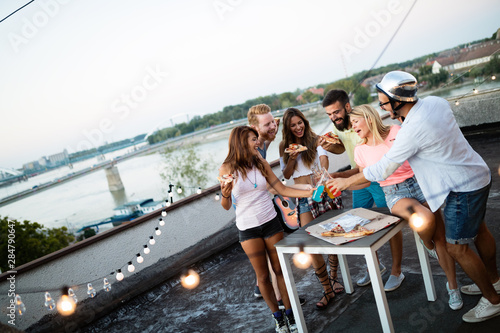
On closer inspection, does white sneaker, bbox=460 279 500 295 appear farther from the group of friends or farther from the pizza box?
the pizza box

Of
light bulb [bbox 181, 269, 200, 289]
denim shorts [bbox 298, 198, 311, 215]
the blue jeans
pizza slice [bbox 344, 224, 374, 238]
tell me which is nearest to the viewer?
pizza slice [bbox 344, 224, 374, 238]

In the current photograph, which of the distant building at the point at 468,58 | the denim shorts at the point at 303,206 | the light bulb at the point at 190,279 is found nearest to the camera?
the denim shorts at the point at 303,206

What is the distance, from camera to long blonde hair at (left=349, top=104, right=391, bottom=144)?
2213mm

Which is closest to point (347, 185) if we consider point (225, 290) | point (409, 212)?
point (409, 212)

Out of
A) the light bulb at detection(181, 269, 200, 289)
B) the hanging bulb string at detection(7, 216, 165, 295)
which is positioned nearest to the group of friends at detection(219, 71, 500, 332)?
the light bulb at detection(181, 269, 200, 289)

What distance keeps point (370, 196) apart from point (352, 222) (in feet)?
2.06

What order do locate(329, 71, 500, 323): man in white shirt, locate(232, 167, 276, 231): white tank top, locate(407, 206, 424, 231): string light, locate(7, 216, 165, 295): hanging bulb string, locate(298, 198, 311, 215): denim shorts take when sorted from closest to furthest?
1. locate(329, 71, 500, 323): man in white shirt
2. locate(407, 206, 424, 231): string light
3. locate(232, 167, 276, 231): white tank top
4. locate(298, 198, 311, 215): denim shorts
5. locate(7, 216, 165, 295): hanging bulb string

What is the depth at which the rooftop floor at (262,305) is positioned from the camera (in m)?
2.22

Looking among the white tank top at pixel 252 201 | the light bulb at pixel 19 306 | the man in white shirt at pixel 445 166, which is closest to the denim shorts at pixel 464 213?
the man in white shirt at pixel 445 166

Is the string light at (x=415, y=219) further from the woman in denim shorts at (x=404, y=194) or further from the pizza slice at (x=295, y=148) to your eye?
the pizza slice at (x=295, y=148)

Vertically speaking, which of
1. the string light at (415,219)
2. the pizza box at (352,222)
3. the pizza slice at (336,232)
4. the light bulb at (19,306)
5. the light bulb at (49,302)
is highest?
the pizza slice at (336,232)

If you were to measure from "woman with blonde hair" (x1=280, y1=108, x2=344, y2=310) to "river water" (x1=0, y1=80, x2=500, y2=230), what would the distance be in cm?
102

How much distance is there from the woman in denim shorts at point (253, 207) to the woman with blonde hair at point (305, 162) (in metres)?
0.29

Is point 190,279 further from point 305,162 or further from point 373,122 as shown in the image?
point 373,122
